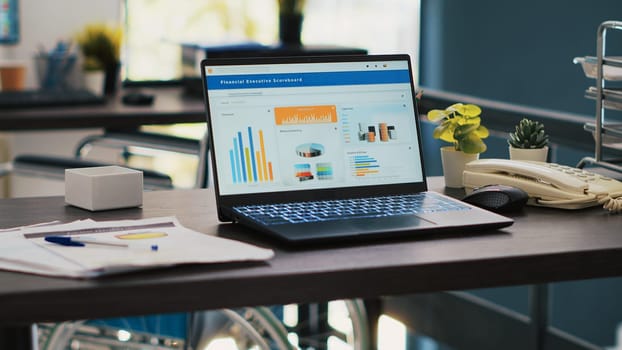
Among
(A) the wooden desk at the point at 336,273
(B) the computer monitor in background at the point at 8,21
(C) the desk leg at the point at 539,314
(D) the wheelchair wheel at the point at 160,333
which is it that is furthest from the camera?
(B) the computer monitor in background at the point at 8,21

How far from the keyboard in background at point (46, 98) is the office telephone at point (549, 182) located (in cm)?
192

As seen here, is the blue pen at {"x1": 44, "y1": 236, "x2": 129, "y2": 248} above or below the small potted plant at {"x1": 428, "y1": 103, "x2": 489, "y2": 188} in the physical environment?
below

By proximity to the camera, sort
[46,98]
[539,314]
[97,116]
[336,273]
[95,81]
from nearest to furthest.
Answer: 1. [336,273]
2. [539,314]
3. [97,116]
4. [46,98]
5. [95,81]

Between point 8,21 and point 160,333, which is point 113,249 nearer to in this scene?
point 160,333

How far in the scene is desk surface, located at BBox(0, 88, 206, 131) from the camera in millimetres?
2941

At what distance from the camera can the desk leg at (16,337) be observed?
112cm

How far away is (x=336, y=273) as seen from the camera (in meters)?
1.12

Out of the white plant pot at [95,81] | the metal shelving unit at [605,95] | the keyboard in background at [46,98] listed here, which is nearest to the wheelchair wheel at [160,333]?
the metal shelving unit at [605,95]

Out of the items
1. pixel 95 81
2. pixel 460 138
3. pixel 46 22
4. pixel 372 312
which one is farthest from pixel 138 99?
pixel 460 138

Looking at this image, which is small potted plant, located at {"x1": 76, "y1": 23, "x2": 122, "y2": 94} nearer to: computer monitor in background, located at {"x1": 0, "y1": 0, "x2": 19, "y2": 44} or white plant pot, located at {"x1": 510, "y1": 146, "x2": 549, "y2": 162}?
computer monitor in background, located at {"x1": 0, "y1": 0, "x2": 19, "y2": 44}

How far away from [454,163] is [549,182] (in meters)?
0.20

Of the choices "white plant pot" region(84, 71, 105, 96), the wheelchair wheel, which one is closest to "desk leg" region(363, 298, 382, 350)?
the wheelchair wheel

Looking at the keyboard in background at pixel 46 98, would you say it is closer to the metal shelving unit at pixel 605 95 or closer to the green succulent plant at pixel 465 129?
the green succulent plant at pixel 465 129

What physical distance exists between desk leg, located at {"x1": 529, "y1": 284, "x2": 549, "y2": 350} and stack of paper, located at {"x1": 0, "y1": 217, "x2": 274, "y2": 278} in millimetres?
1267
